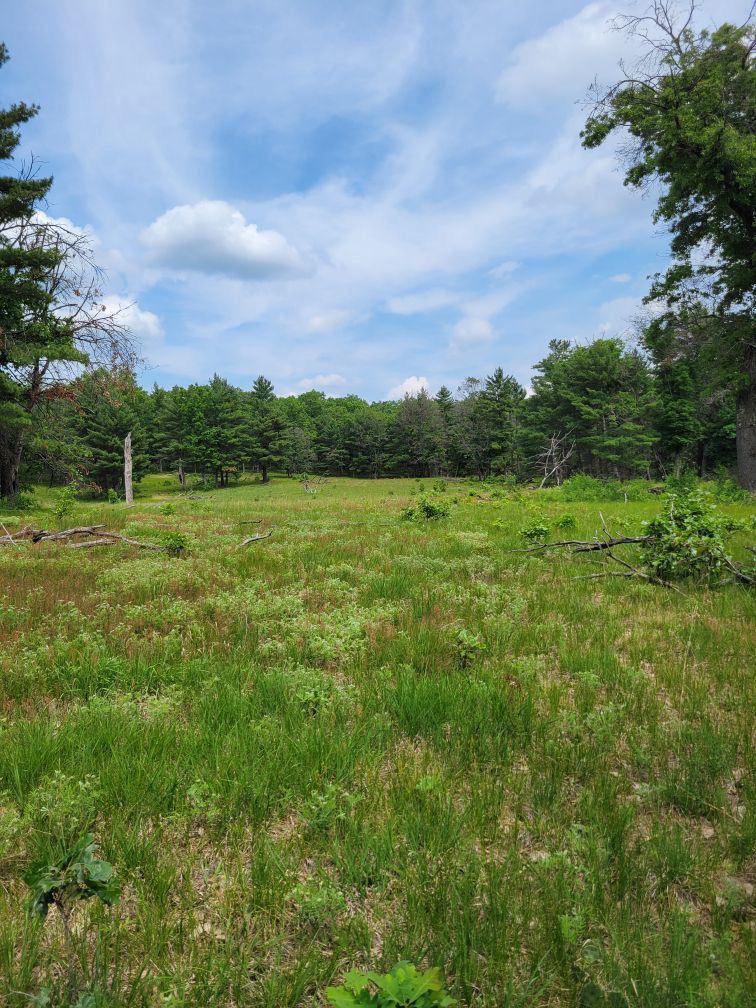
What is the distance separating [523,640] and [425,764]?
8.78ft

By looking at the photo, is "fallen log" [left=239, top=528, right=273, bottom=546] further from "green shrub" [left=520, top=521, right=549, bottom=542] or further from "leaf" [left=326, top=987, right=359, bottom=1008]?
"leaf" [left=326, top=987, right=359, bottom=1008]

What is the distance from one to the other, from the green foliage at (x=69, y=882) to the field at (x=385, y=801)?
Answer: 1.08 feet

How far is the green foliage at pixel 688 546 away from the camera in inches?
307

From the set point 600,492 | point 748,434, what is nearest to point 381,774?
point 748,434

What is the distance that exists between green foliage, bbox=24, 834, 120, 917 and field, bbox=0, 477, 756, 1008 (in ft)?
1.08

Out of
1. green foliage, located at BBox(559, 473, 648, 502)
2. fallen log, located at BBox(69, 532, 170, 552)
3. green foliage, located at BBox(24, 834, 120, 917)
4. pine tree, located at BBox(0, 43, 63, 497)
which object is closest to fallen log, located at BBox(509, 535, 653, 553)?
fallen log, located at BBox(69, 532, 170, 552)

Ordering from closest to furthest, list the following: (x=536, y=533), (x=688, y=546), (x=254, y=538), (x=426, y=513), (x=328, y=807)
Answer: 1. (x=328, y=807)
2. (x=688, y=546)
3. (x=536, y=533)
4. (x=254, y=538)
5. (x=426, y=513)

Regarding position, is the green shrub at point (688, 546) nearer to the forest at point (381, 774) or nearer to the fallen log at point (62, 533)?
the forest at point (381, 774)

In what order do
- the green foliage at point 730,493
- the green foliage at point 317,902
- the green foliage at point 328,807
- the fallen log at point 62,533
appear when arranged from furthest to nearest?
the green foliage at point 730,493 < the fallen log at point 62,533 < the green foliage at point 328,807 < the green foliage at point 317,902

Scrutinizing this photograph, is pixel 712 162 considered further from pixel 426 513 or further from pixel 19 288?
pixel 19 288

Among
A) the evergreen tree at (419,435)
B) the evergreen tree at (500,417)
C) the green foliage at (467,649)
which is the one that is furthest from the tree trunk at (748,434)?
the evergreen tree at (419,435)

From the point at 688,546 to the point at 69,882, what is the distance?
28.4ft

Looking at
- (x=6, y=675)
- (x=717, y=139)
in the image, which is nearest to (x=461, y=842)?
(x=6, y=675)

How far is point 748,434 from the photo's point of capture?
20.1m
